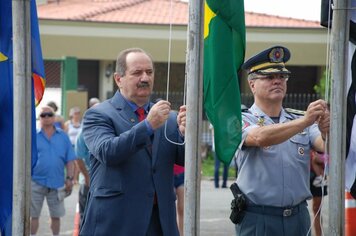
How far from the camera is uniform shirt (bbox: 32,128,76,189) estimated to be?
10.2 m

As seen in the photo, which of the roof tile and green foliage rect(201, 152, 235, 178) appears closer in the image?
green foliage rect(201, 152, 235, 178)

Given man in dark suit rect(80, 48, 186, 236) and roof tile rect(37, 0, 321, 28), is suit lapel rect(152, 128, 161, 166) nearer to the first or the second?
man in dark suit rect(80, 48, 186, 236)

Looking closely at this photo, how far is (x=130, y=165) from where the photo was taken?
4.93m

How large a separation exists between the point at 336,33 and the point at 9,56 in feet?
5.81

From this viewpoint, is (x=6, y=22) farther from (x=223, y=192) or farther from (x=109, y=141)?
(x=223, y=192)

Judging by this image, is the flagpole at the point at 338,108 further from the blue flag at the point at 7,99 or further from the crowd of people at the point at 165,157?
the blue flag at the point at 7,99

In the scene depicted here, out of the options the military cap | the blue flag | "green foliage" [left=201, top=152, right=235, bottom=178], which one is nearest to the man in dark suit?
the blue flag

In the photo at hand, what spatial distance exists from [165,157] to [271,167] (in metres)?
0.65

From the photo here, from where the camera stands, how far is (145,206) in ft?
16.1

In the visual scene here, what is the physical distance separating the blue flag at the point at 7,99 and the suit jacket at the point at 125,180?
417 millimetres

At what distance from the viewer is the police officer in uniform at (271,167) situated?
510 cm

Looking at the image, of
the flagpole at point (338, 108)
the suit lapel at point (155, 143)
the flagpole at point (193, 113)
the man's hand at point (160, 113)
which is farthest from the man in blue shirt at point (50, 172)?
the flagpole at point (338, 108)

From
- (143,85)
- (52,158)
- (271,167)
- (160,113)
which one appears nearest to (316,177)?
(52,158)

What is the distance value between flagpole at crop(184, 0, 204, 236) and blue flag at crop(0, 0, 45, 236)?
95 cm
